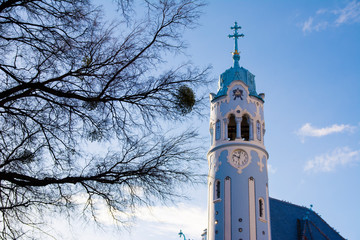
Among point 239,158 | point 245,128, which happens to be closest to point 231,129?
point 245,128

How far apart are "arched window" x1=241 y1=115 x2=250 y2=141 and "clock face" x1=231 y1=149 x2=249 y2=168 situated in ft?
5.38

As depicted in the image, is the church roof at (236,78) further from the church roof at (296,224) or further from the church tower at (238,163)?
the church roof at (296,224)

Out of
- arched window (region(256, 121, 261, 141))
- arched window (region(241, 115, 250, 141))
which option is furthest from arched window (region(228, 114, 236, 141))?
arched window (region(256, 121, 261, 141))

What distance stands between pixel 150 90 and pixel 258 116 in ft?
74.0

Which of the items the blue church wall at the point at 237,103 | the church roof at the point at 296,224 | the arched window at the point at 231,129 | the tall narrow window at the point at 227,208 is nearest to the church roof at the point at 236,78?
the blue church wall at the point at 237,103

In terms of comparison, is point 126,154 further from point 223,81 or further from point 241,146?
point 223,81

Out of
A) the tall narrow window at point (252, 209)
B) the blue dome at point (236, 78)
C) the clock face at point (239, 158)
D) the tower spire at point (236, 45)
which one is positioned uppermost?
the tower spire at point (236, 45)

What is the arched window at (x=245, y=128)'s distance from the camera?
28875 mm

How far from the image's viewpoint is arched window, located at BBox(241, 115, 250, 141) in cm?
2888

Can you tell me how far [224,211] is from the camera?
25.9 meters

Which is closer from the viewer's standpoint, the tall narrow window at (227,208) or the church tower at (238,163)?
the tall narrow window at (227,208)

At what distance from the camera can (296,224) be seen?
32.0m

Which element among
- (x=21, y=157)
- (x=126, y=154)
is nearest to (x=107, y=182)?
(x=126, y=154)

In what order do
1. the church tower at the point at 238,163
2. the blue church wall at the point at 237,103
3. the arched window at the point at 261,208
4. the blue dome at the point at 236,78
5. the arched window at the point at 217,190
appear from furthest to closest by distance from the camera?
the blue dome at the point at 236,78, the blue church wall at the point at 237,103, the arched window at the point at 217,190, the arched window at the point at 261,208, the church tower at the point at 238,163
